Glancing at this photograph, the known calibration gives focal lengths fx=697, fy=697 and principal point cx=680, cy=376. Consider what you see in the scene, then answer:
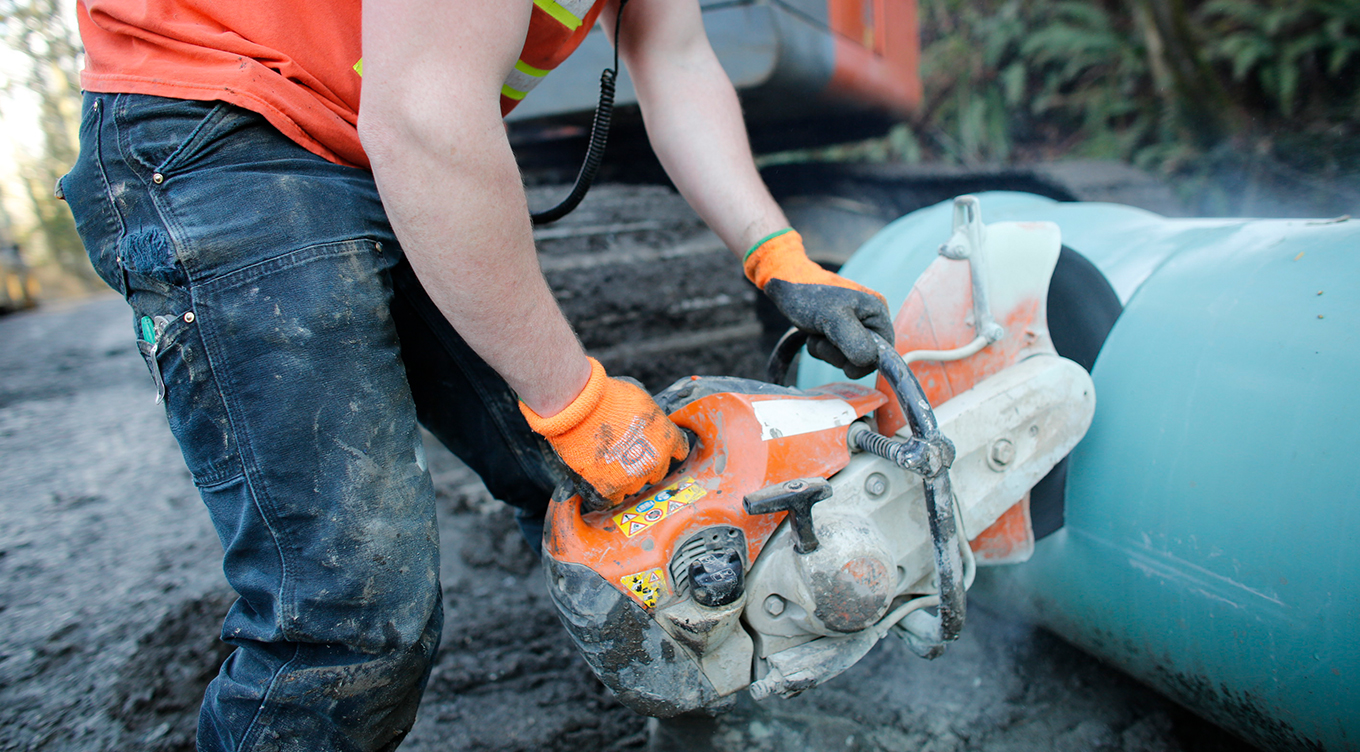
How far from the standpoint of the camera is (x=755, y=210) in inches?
53.5

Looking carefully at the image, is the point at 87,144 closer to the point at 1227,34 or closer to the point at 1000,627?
the point at 1000,627

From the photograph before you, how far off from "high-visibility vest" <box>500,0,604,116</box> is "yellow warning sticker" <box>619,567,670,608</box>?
0.73 meters

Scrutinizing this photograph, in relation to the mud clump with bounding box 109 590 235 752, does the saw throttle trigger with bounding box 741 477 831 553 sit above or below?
above

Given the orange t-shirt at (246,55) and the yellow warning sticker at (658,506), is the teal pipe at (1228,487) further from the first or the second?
the orange t-shirt at (246,55)

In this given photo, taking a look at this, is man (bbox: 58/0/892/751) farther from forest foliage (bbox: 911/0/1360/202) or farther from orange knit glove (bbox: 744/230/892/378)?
forest foliage (bbox: 911/0/1360/202)

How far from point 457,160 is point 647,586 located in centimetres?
65

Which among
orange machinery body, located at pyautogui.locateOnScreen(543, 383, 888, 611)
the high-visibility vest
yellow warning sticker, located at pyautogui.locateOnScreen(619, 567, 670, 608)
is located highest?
the high-visibility vest

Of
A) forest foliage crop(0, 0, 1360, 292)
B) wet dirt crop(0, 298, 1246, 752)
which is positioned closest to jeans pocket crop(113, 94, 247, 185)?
wet dirt crop(0, 298, 1246, 752)

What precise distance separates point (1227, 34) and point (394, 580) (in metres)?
8.07

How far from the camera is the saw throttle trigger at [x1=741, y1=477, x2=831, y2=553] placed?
1011 mm

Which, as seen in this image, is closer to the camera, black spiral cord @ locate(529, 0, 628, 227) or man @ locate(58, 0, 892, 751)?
man @ locate(58, 0, 892, 751)

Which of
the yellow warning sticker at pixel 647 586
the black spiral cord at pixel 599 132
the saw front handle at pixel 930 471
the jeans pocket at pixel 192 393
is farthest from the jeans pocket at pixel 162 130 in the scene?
the saw front handle at pixel 930 471

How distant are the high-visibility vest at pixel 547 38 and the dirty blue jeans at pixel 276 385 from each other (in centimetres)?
32

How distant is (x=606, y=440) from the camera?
1.03 meters
